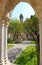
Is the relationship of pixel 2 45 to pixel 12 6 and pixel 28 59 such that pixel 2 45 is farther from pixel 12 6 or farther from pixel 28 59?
pixel 28 59

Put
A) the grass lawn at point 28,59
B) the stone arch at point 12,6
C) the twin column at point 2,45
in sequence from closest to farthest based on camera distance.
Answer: the stone arch at point 12,6
the twin column at point 2,45
the grass lawn at point 28,59

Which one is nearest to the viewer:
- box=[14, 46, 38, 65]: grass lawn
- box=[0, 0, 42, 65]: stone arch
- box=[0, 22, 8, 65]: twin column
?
box=[0, 0, 42, 65]: stone arch

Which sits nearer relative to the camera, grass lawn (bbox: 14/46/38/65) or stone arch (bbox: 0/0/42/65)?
stone arch (bbox: 0/0/42/65)

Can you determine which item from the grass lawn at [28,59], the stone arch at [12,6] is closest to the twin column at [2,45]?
the stone arch at [12,6]

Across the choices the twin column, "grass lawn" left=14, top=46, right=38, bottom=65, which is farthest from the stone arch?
"grass lawn" left=14, top=46, right=38, bottom=65

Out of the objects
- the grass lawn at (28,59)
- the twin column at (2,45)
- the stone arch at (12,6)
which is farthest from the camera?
the grass lawn at (28,59)

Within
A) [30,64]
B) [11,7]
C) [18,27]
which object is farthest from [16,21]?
[11,7]

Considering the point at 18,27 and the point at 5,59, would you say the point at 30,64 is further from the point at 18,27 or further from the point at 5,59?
the point at 18,27

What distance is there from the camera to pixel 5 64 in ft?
26.9

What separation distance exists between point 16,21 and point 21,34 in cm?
262

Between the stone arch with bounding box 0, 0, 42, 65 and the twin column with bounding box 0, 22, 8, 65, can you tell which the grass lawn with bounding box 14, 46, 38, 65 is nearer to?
the twin column with bounding box 0, 22, 8, 65

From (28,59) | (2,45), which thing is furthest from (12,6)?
(28,59)

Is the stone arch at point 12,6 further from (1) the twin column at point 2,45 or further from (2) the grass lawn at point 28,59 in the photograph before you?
(2) the grass lawn at point 28,59

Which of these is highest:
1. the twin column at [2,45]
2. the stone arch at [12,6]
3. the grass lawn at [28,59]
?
Result: the stone arch at [12,6]
